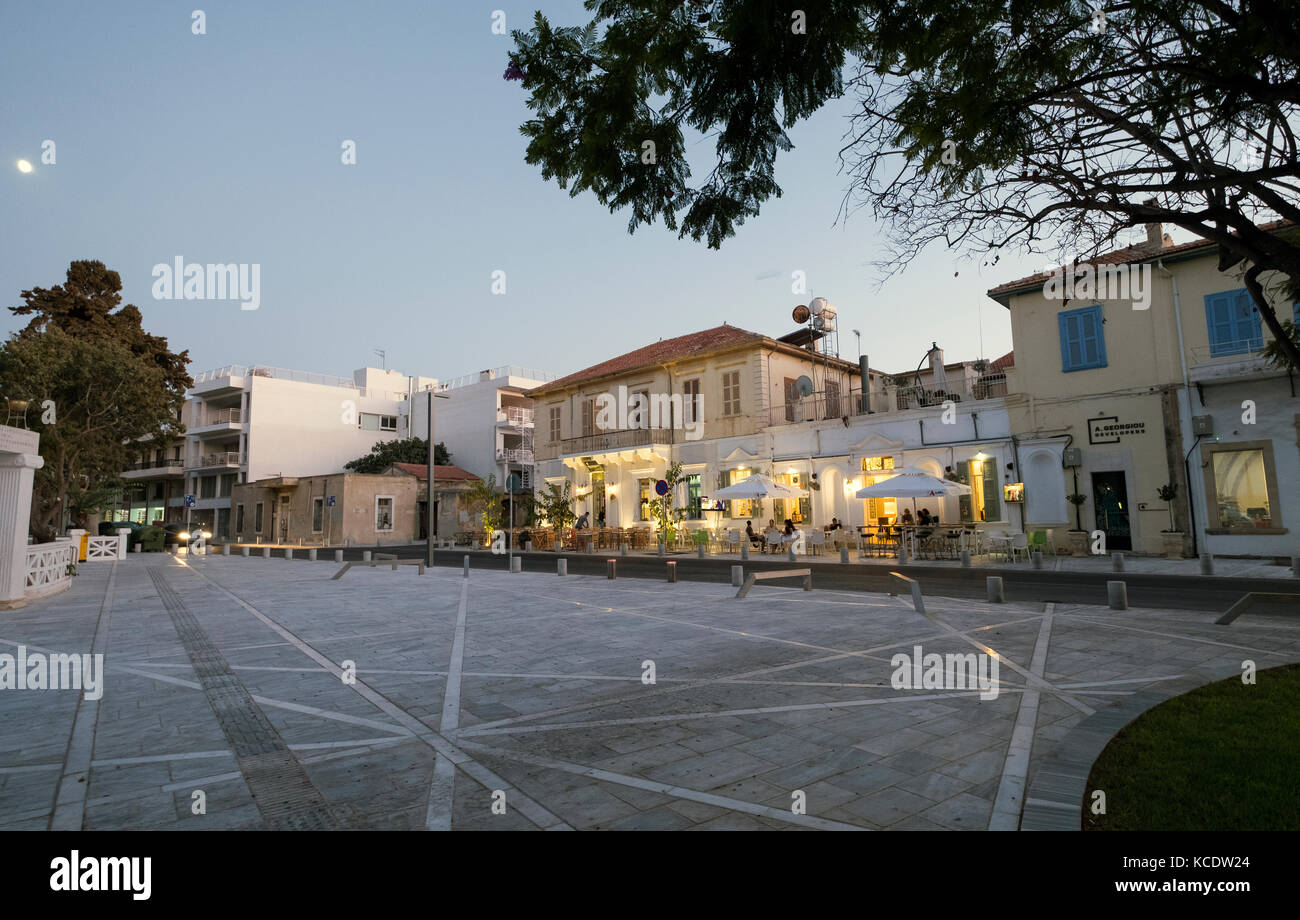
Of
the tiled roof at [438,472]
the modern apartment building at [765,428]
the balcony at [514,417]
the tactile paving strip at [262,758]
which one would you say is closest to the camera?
the tactile paving strip at [262,758]

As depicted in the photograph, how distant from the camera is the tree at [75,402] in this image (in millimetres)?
20141

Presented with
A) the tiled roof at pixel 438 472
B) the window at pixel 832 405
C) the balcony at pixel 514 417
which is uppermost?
the balcony at pixel 514 417

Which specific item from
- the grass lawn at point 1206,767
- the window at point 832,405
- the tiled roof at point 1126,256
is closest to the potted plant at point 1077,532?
the tiled roof at point 1126,256

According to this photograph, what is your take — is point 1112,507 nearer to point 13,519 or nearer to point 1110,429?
point 1110,429

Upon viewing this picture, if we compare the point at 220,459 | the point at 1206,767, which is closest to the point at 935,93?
the point at 1206,767

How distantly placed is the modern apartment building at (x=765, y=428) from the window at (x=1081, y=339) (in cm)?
222

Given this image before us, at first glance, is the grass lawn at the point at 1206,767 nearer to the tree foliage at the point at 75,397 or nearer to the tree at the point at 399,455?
the tree foliage at the point at 75,397

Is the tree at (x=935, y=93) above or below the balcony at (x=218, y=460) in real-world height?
below

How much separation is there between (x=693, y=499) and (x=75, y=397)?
22.4 metres

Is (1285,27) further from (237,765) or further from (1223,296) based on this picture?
(1223,296)

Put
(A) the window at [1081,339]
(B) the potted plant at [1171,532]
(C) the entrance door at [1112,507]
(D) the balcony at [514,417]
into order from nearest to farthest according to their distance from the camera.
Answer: (B) the potted plant at [1171,532] < (C) the entrance door at [1112,507] < (A) the window at [1081,339] < (D) the balcony at [514,417]
